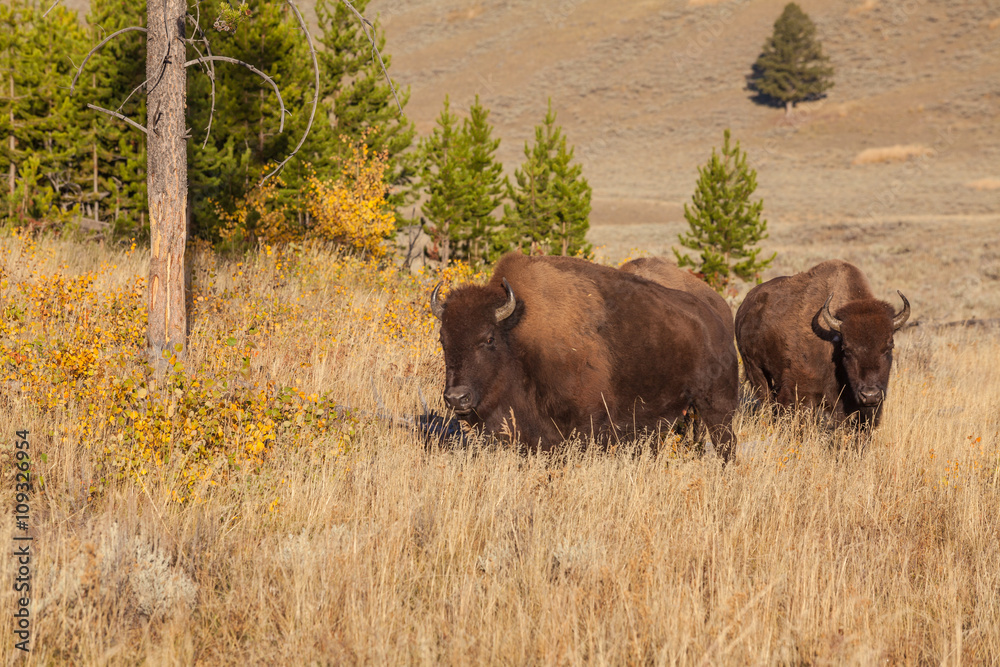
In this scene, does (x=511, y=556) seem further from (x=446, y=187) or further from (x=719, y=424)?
(x=446, y=187)

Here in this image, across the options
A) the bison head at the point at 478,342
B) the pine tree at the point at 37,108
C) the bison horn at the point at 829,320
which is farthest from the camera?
the pine tree at the point at 37,108

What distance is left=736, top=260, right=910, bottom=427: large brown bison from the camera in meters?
Result: 8.16

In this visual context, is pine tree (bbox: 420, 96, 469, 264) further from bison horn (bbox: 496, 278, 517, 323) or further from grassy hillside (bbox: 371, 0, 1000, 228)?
grassy hillside (bbox: 371, 0, 1000, 228)

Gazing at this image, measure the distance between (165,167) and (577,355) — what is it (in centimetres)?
397

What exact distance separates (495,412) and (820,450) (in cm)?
340

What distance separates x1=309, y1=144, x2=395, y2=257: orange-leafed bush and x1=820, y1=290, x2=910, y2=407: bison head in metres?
10.8

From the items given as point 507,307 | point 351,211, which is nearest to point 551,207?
point 351,211

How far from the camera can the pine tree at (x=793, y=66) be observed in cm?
7662

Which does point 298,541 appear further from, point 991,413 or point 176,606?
point 991,413

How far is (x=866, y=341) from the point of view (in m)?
8.13

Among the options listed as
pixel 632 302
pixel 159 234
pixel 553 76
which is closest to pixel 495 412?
pixel 632 302

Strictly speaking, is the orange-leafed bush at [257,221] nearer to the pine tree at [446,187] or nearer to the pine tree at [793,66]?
the pine tree at [446,187]

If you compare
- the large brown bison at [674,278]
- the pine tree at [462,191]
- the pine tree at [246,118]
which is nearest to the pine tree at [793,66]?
the pine tree at [462,191]

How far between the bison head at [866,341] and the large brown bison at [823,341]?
0.01 metres
